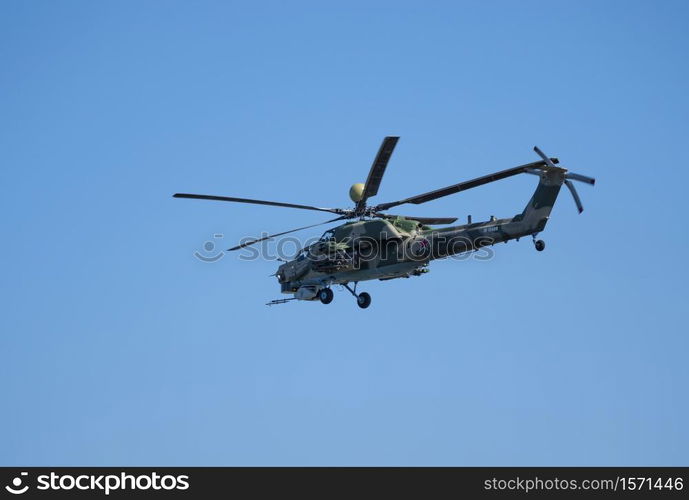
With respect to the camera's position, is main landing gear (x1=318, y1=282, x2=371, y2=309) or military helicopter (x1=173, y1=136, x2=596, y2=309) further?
main landing gear (x1=318, y1=282, x2=371, y2=309)

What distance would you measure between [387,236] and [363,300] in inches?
156

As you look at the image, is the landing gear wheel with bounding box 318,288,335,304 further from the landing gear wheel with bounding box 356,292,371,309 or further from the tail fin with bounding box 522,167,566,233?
the tail fin with bounding box 522,167,566,233

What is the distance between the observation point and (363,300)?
7700 centimetres

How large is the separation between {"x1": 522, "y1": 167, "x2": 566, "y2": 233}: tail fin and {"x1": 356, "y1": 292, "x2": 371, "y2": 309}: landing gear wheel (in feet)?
33.9

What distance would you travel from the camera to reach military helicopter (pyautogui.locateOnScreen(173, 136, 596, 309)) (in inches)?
2739

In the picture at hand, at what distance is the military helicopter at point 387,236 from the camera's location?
2739 inches

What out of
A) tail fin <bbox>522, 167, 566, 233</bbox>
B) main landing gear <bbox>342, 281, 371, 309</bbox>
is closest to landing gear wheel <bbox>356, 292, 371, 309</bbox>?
main landing gear <bbox>342, 281, 371, 309</bbox>

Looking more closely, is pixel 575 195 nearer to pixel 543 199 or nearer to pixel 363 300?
pixel 543 199

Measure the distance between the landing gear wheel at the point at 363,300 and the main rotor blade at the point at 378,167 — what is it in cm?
509

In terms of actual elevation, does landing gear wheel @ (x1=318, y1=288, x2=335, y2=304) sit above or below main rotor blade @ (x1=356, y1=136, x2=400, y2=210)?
below

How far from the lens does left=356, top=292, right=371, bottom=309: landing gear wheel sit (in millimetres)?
77000

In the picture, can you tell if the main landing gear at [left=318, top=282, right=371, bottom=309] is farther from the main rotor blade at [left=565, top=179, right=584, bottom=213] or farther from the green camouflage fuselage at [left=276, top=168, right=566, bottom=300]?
the main rotor blade at [left=565, top=179, right=584, bottom=213]
